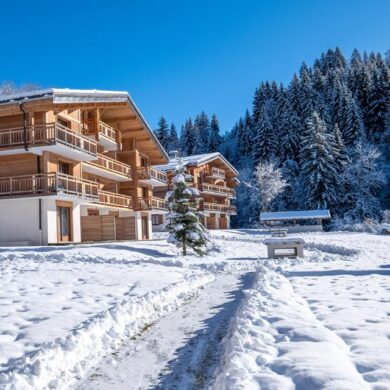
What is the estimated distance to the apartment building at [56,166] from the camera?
2131cm

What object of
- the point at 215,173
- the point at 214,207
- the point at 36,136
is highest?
the point at 215,173

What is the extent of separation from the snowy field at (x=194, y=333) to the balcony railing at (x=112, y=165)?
1650 centimetres

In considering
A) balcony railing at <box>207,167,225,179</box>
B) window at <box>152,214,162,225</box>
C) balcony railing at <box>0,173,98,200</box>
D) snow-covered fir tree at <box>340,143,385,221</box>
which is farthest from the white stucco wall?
snow-covered fir tree at <box>340,143,385,221</box>

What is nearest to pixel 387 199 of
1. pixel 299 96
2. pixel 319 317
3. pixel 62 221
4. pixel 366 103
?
pixel 366 103

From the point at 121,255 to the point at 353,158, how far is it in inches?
1941

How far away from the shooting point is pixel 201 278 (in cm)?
1203

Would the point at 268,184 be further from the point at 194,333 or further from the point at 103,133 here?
the point at 194,333

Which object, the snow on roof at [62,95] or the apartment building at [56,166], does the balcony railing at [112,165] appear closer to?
the apartment building at [56,166]


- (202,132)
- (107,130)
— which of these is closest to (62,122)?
(107,130)

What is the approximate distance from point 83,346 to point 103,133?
24.2 m

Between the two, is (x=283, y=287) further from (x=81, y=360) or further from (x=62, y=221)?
(x=62, y=221)

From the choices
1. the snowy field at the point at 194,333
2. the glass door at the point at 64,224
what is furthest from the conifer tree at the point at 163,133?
the snowy field at the point at 194,333

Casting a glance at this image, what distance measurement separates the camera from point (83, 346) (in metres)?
5.30

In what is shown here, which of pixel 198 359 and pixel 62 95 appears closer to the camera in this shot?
pixel 198 359
